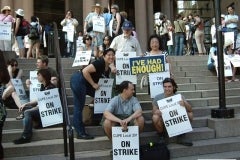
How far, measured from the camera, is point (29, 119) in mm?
7570

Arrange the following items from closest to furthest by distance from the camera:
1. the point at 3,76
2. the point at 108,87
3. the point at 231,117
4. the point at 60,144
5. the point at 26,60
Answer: the point at 3,76
the point at 60,144
the point at 108,87
the point at 231,117
the point at 26,60

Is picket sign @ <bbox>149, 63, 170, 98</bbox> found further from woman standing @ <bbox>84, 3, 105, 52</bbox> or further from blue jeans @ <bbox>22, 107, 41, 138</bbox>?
woman standing @ <bbox>84, 3, 105, 52</bbox>

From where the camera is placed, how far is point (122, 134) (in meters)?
6.90

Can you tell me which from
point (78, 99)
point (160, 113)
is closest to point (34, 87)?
point (78, 99)

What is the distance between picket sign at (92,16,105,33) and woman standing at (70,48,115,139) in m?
5.23

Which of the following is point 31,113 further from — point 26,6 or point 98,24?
point 26,6

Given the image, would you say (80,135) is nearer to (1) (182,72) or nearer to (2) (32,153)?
(2) (32,153)

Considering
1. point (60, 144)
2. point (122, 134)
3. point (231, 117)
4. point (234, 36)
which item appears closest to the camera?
point (122, 134)

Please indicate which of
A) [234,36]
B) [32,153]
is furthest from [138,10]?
[32,153]

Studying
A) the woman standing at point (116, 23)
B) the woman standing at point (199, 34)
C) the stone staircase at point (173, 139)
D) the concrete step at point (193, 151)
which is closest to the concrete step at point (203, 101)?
the stone staircase at point (173, 139)

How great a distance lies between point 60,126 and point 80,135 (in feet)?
2.29

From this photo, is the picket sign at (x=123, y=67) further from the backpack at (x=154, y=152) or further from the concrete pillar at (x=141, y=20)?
the concrete pillar at (x=141, y=20)

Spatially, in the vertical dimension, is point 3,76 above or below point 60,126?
above

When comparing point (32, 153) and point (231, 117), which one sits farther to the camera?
point (231, 117)
